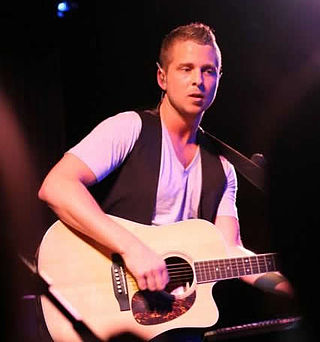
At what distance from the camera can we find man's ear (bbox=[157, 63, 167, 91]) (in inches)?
69.9

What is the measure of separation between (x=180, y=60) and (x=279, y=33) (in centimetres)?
65

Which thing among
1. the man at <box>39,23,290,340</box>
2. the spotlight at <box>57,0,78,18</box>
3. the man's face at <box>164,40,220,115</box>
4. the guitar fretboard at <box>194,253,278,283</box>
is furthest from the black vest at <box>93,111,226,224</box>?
the spotlight at <box>57,0,78,18</box>

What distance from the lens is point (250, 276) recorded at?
1.71 meters

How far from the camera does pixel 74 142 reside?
5.67 feet

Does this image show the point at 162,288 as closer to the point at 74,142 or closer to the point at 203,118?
the point at 74,142

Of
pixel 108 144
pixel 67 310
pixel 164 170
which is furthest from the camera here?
pixel 164 170

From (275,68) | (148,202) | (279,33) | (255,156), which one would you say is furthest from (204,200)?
(279,33)

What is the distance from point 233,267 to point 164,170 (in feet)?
1.26

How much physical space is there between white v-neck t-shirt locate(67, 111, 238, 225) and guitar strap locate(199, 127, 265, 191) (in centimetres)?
6

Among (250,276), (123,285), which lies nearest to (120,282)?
(123,285)

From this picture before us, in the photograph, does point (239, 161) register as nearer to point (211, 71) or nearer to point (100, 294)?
point (211, 71)

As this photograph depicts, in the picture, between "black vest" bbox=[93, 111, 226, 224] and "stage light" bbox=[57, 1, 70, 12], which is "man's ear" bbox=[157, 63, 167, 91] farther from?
"stage light" bbox=[57, 1, 70, 12]

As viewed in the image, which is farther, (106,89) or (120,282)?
(106,89)

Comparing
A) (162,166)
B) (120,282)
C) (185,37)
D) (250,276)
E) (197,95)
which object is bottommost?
(250,276)
